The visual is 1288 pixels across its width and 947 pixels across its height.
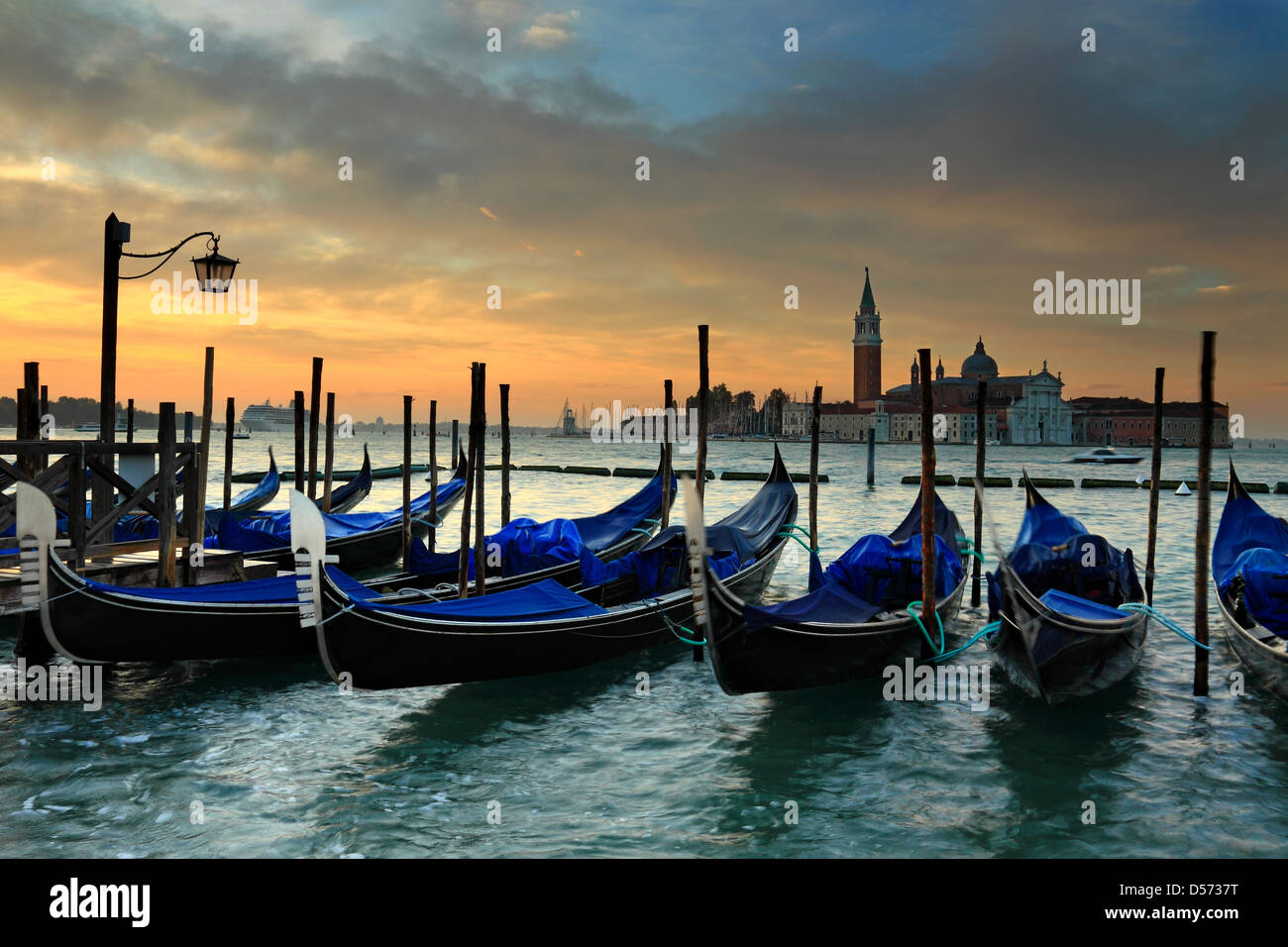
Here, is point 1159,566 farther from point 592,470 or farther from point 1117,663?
point 592,470

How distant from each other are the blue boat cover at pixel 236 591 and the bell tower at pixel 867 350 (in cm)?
9621

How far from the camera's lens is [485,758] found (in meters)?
5.12

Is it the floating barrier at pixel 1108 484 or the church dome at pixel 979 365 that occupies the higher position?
the church dome at pixel 979 365

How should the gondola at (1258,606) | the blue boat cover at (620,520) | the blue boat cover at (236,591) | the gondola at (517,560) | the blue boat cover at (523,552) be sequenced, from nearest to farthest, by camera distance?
the blue boat cover at (236,591) < the gondola at (1258,606) < the gondola at (517,560) < the blue boat cover at (523,552) < the blue boat cover at (620,520)

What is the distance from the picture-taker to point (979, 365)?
94625 millimetres

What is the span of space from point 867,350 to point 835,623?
9733 cm

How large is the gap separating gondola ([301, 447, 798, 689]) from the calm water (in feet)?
1.01

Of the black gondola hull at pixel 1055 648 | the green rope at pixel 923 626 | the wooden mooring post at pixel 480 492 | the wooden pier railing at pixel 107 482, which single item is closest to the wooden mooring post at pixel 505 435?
the wooden mooring post at pixel 480 492

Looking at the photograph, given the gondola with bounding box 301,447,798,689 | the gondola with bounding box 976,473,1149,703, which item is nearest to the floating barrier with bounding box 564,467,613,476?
the gondola with bounding box 301,447,798,689

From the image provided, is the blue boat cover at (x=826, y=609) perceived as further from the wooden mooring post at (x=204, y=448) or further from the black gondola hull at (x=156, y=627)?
the wooden mooring post at (x=204, y=448)

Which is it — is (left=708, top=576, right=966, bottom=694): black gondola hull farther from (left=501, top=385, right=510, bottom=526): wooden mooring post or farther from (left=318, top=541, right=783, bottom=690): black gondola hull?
(left=501, top=385, right=510, bottom=526): wooden mooring post

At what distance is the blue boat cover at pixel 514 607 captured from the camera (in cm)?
573

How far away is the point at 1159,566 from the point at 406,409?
1098 cm
